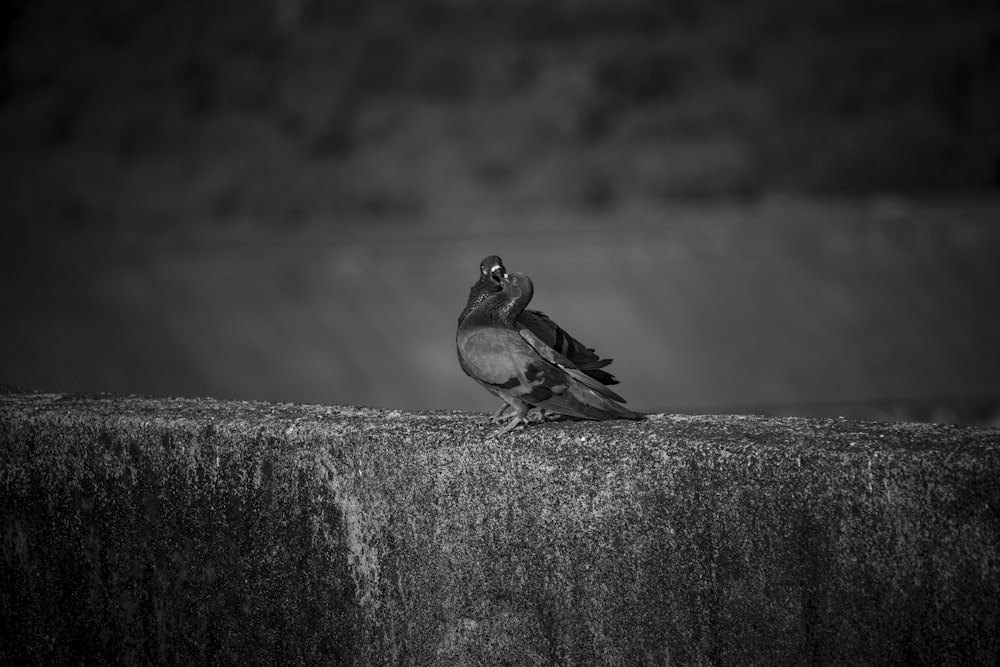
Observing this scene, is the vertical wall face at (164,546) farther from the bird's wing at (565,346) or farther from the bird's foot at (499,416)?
the bird's wing at (565,346)

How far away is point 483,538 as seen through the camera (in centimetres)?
212

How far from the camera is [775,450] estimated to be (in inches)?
77.7

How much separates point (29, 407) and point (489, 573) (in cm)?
127

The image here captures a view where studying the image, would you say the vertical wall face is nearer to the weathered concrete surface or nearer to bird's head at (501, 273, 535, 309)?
the weathered concrete surface

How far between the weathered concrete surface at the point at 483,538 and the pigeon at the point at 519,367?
0.06 meters

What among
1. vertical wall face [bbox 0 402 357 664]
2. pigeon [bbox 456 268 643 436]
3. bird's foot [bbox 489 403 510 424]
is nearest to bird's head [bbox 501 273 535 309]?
pigeon [bbox 456 268 643 436]

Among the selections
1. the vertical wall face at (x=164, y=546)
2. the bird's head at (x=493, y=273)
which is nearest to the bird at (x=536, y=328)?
the bird's head at (x=493, y=273)

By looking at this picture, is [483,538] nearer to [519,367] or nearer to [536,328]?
[519,367]

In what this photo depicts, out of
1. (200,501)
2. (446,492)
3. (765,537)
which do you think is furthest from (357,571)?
(765,537)

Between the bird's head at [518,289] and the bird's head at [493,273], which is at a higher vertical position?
the bird's head at [493,273]

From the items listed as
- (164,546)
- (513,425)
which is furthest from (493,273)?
(164,546)

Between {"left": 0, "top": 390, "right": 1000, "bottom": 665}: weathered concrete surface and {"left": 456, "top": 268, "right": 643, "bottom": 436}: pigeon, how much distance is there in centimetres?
6

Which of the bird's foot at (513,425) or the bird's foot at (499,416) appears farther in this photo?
the bird's foot at (499,416)

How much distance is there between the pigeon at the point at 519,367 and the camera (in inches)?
86.3
